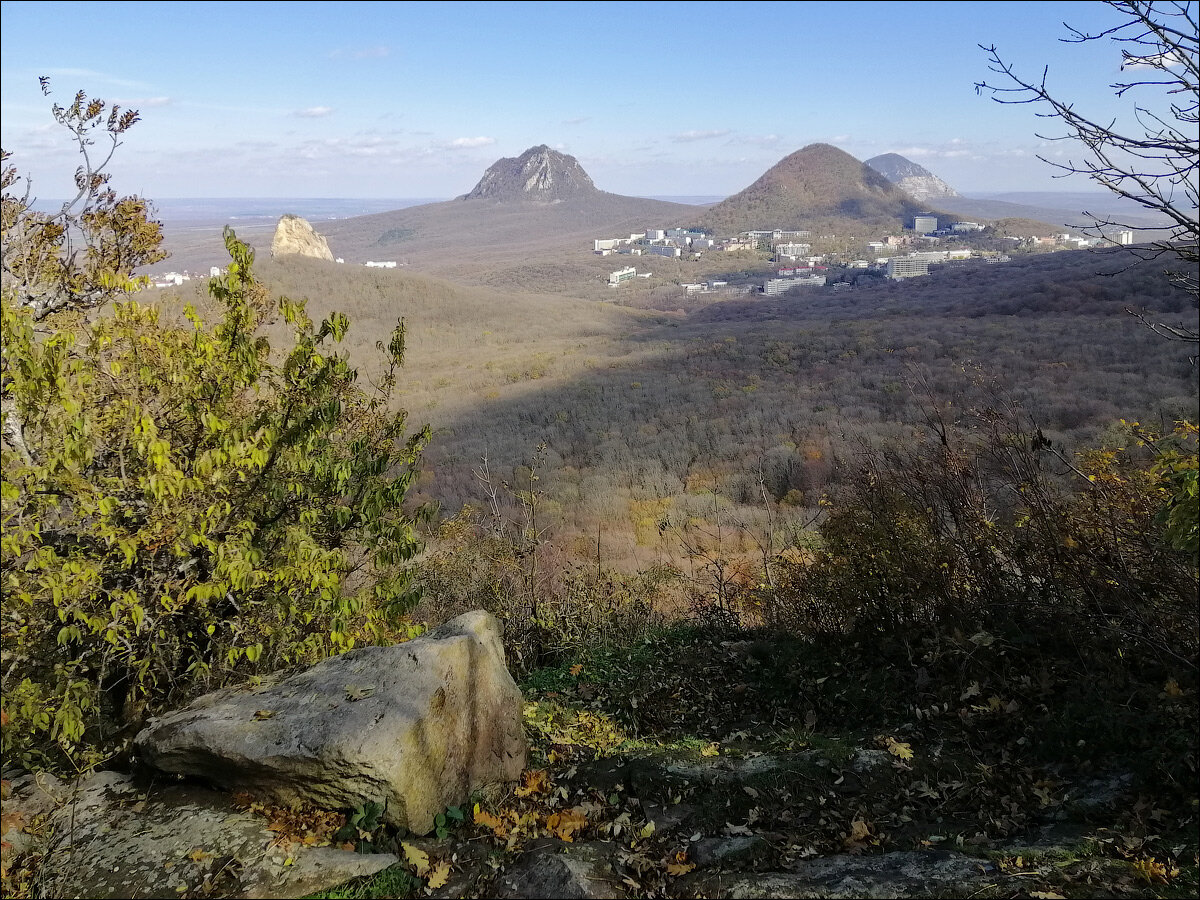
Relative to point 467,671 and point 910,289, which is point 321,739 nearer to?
point 467,671

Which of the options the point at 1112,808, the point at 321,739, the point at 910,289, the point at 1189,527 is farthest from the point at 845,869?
the point at 910,289

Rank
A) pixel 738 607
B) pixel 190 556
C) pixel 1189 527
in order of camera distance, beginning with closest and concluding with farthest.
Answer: pixel 1189 527 → pixel 190 556 → pixel 738 607

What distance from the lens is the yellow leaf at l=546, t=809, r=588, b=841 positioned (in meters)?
4.26

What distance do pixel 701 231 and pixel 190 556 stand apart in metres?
178

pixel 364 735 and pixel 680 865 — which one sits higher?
pixel 364 735

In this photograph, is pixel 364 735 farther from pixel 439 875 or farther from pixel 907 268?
pixel 907 268

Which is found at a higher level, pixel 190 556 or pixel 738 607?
pixel 190 556

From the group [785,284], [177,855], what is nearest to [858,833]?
[177,855]

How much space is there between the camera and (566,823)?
4.34m

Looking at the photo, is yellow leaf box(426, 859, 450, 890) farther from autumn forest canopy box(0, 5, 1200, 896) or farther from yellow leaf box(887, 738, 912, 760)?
yellow leaf box(887, 738, 912, 760)

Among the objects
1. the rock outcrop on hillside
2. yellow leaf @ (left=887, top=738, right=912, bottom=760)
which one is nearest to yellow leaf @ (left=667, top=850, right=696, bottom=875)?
yellow leaf @ (left=887, top=738, right=912, bottom=760)

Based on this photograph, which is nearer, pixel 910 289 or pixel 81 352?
pixel 81 352

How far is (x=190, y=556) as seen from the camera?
460 centimetres

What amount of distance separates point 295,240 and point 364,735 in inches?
3858
